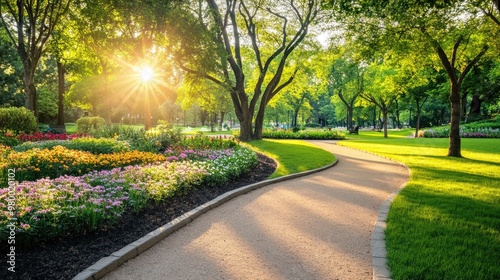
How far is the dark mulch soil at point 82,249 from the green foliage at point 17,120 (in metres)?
13.9

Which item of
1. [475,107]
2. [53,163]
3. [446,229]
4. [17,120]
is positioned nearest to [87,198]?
[53,163]

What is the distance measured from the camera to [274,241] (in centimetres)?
487

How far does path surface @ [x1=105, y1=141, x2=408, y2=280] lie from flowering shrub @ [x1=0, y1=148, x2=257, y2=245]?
1.11m

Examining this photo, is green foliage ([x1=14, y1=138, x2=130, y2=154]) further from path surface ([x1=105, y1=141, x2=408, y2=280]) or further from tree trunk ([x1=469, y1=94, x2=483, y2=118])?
tree trunk ([x1=469, y1=94, x2=483, y2=118])

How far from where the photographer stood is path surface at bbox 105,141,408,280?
3.90 m

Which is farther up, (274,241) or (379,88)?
(379,88)

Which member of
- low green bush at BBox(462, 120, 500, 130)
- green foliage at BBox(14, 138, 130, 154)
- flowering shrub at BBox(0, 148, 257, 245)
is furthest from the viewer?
low green bush at BBox(462, 120, 500, 130)

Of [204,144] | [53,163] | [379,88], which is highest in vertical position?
[379,88]

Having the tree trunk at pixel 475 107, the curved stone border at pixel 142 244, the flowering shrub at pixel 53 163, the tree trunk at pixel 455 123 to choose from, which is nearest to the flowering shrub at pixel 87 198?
the curved stone border at pixel 142 244

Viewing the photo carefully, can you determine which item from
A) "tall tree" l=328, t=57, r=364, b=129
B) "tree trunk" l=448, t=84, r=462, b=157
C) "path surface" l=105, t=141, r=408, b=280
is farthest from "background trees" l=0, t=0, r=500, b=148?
"path surface" l=105, t=141, r=408, b=280

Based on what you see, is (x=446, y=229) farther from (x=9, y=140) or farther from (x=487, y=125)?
(x=487, y=125)

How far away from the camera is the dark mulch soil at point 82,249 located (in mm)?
3631

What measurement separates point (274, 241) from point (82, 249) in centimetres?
287

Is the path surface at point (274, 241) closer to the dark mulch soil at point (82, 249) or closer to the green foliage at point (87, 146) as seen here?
the dark mulch soil at point (82, 249)
